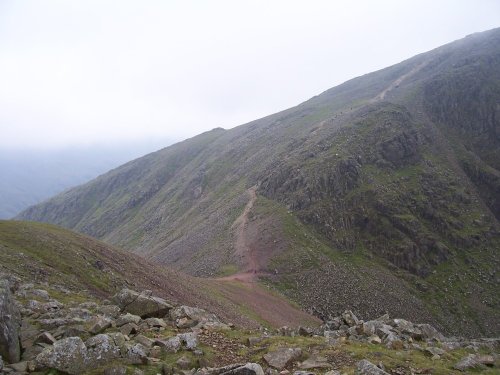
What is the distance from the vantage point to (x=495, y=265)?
3280 inches

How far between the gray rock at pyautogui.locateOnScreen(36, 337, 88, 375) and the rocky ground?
32mm

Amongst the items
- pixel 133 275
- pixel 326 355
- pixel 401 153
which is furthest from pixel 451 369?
pixel 401 153

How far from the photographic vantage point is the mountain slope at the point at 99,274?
117 feet

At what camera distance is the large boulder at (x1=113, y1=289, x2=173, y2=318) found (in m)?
23.0

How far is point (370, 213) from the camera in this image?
297 ft

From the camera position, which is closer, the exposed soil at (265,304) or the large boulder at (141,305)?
the large boulder at (141,305)

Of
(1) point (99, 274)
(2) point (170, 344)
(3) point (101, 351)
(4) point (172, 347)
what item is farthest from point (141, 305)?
(1) point (99, 274)

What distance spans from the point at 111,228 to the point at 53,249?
142361mm

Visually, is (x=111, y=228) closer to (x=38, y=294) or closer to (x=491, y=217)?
(x=491, y=217)

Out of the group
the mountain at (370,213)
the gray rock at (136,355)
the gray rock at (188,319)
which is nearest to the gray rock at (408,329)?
the gray rock at (188,319)

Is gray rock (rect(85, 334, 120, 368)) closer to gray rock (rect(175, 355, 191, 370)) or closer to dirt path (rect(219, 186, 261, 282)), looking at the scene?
gray rock (rect(175, 355, 191, 370))

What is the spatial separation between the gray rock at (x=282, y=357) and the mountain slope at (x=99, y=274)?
64.5 feet

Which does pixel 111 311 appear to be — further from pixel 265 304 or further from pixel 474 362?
pixel 265 304

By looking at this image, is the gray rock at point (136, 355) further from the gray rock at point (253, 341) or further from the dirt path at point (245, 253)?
the dirt path at point (245, 253)
